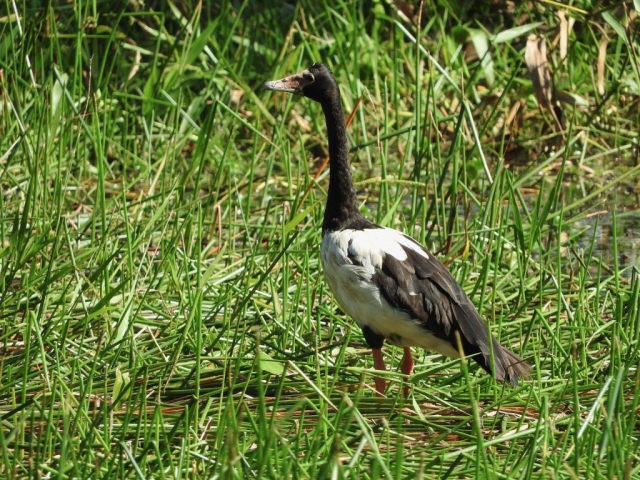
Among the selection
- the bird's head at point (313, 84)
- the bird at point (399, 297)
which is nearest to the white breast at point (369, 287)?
the bird at point (399, 297)

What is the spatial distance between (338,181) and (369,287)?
0.50m

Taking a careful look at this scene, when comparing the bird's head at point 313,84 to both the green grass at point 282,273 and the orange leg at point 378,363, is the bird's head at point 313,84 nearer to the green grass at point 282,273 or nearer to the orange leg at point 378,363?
the green grass at point 282,273

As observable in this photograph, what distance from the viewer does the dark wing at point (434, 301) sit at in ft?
12.4

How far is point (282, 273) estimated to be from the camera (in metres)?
4.35

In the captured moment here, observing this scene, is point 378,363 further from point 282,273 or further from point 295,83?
point 295,83

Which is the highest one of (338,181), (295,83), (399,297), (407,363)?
(295,83)

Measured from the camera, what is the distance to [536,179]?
6.57m

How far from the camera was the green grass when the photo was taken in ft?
9.45

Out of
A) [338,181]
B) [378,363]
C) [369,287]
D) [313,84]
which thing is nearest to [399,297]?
[369,287]

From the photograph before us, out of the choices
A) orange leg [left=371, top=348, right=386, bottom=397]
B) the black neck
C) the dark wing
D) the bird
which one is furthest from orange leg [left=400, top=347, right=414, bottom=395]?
the black neck

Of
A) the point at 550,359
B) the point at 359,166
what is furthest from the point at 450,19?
the point at 550,359

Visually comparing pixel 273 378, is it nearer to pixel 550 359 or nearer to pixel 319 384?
pixel 319 384

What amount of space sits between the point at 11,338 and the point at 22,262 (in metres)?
0.28

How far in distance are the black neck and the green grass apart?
0.46 feet
